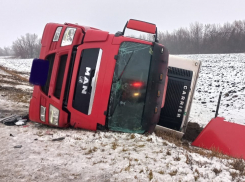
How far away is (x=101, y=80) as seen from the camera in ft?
10.3

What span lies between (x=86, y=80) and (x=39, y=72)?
104 cm

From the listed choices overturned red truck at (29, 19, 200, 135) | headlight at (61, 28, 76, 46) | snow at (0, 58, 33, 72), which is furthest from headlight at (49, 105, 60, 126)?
snow at (0, 58, 33, 72)

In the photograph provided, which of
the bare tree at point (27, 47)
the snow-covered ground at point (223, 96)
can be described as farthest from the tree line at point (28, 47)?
the snow-covered ground at point (223, 96)

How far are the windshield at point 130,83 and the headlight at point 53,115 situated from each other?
0.96 meters

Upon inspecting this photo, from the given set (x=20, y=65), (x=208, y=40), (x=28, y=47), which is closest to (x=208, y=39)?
(x=208, y=40)

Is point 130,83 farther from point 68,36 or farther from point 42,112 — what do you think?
point 42,112

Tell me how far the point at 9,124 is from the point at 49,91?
1.10m

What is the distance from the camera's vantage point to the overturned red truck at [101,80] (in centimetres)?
312

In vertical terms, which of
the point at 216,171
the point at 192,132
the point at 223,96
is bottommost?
the point at 192,132

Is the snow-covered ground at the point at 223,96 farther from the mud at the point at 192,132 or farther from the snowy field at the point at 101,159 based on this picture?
the snowy field at the point at 101,159

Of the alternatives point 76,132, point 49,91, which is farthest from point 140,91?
point 49,91

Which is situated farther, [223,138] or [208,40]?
[208,40]

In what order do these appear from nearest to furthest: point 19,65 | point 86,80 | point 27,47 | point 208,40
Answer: point 86,80 < point 19,65 < point 208,40 < point 27,47

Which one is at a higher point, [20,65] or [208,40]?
[208,40]
